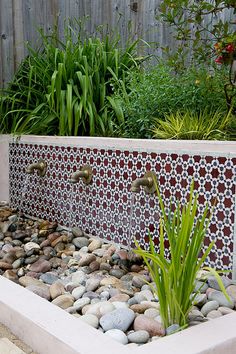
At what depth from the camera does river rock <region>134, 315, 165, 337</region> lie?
70.9 inches

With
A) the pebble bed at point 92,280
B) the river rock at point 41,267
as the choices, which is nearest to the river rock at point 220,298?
the pebble bed at point 92,280

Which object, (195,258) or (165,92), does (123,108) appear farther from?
(195,258)

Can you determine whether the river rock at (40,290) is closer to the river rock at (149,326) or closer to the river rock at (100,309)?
the river rock at (100,309)

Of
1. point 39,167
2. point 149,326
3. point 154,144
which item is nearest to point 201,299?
point 149,326

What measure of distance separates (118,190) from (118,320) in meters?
1.16

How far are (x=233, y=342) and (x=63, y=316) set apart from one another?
0.56m

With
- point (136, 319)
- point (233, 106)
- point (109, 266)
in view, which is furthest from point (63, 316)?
point (233, 106)

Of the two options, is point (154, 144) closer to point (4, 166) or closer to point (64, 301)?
point (64, 301)

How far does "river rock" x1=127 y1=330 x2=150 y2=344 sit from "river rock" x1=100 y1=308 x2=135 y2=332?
9 centimetres

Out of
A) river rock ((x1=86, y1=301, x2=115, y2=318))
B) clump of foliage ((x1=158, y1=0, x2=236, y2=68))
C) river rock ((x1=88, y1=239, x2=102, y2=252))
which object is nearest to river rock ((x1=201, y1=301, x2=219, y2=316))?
river rock ((x1=86, y1=301, x2=115, y2=318))

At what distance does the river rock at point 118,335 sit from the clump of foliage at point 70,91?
190 centimetres

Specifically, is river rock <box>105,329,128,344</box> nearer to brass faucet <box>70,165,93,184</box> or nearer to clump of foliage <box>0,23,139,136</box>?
brass faucet <box>70,165,93,184</box>

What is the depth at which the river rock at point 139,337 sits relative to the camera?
1779 millimetres

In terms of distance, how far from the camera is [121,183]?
9.70ft
